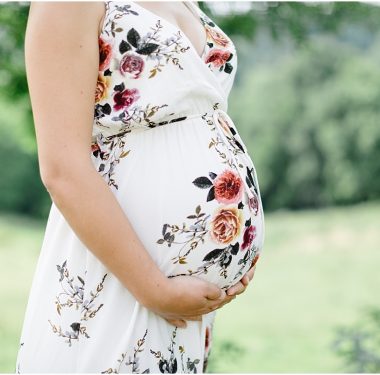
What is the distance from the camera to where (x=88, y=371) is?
4.58 ft

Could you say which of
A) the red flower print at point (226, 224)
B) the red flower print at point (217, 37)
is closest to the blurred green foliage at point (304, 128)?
the red flower print at point (217, 37)

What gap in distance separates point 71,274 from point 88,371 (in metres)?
0.18

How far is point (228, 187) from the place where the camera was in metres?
1.52

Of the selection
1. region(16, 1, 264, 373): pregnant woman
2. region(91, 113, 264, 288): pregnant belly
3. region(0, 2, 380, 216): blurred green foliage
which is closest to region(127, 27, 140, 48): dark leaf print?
region(16, 1, 264, 373): pregnant woman

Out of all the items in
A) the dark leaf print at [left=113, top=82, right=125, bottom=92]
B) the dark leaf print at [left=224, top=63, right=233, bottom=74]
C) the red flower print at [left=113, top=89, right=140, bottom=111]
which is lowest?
the dark leaf print at [left=224, top=63, right=233, bottom=74]

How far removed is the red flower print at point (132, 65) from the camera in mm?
1398

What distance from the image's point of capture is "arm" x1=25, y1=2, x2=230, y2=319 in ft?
4.29

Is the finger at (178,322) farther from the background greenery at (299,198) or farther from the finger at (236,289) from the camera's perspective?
the background greenery at (299,198)

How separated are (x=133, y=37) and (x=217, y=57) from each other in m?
0.25

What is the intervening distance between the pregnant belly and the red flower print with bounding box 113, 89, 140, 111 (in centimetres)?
6

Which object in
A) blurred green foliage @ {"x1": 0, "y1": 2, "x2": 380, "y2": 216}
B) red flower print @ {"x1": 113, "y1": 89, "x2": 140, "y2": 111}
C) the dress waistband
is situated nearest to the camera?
red flower print @ {"x1": 113, "y1": 89, "x2": 140, "y2": 111}

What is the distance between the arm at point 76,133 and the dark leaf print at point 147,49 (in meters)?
0.09

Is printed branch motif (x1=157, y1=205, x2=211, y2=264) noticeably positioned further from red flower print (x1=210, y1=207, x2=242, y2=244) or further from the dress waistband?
the dress waistband

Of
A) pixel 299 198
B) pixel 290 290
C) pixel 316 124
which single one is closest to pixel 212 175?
pixel 290 290
